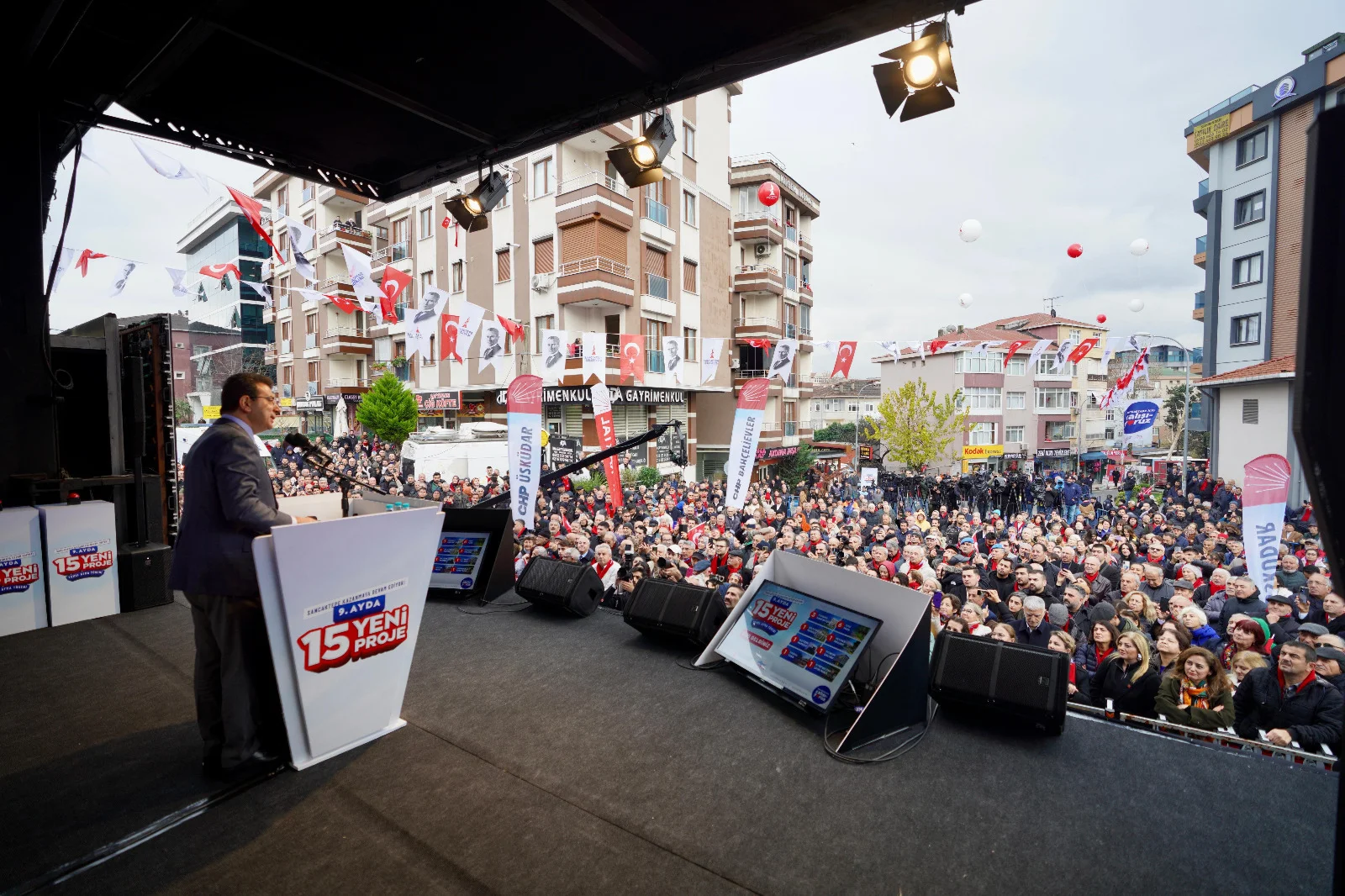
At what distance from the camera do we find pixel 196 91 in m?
4.12

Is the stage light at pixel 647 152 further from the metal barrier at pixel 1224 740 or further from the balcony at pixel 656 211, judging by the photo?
the balcony at pixel 656 211

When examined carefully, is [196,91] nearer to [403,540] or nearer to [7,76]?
[7,76]

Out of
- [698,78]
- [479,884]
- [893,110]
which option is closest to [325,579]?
[479,884]

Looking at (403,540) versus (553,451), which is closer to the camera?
(403,540)

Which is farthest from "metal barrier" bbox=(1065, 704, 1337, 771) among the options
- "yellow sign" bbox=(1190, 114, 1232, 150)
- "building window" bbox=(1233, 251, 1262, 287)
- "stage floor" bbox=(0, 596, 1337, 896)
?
"yellow sign" bbox=(1190, 114, 1232, 150)

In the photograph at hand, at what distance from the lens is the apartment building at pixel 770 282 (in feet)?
89.0

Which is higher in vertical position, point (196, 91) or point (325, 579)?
point (196, 91)

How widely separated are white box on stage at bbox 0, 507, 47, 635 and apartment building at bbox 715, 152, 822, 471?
22954 millimetres

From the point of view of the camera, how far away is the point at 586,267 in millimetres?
19984

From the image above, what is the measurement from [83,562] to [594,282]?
16632 millimetres

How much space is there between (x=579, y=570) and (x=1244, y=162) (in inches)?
1086

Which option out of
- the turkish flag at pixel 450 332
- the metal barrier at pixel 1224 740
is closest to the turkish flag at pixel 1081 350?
the turkish flag at pixel 450 332

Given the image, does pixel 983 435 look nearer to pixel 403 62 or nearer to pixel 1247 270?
pixel 1247 270

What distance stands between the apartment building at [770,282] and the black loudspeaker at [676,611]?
2247 centimetres
